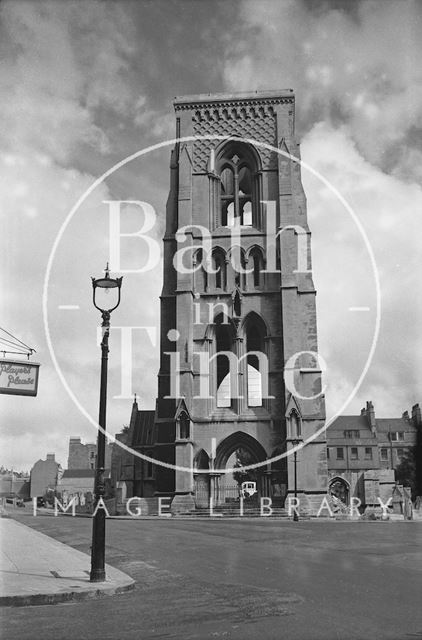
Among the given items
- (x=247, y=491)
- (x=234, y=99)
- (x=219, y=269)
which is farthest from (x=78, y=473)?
(x=234, y=99)

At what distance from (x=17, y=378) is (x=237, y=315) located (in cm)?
3230

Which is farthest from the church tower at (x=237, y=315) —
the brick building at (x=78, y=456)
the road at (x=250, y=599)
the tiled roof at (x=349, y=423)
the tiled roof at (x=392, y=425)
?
the brick building at (x=78, y=456)

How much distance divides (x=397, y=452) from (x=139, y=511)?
56.2 meters

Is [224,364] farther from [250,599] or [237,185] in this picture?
[250,599]

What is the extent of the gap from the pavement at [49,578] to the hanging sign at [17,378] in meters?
2.87

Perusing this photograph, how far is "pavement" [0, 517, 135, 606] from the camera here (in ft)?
29.8

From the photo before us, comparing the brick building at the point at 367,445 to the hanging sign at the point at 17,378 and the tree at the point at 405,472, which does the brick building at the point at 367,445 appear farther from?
the hanging sign at the point at 17,378

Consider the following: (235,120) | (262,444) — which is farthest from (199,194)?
(262,444)

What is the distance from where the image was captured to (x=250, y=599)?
9.23 m

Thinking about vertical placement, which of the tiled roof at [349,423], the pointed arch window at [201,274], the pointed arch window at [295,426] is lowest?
the pointed arch window at [295,426]

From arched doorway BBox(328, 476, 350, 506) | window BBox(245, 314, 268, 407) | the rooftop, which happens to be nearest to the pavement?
window BBox(245, 314, 268, 407)

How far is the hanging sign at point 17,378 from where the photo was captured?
38.7ft

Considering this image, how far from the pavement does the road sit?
0.28 metres

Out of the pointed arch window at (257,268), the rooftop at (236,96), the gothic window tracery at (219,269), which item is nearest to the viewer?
the pointed arch window at (257,268)
